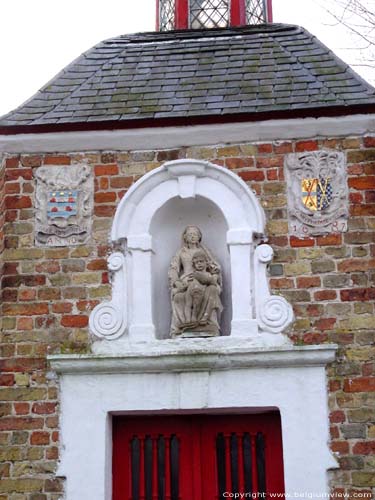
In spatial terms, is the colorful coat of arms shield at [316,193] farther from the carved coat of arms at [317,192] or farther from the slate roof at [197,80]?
the slate roof at [197,80]

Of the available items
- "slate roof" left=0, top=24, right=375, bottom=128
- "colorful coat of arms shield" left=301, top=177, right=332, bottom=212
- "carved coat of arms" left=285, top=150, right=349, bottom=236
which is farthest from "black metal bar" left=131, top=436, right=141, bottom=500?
"slate roof" left=0, top=24, right=375, bottom=128

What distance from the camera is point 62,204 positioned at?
7430mm

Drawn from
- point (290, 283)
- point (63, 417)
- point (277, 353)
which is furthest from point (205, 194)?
point (63, 417)

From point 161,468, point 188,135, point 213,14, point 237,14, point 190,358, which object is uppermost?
point 213,14

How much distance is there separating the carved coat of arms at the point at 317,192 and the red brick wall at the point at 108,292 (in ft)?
0.21

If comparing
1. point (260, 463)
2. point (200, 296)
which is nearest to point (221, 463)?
point (260, 463)

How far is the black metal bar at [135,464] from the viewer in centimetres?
697

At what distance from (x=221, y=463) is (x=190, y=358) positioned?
88 cm

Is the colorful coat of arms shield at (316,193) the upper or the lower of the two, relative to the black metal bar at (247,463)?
upper

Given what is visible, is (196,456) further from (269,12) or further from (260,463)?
(269,12)

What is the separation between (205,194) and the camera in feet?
24.2

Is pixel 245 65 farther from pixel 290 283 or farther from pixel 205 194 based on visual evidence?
pixel 290 283

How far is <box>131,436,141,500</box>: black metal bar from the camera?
6.97m

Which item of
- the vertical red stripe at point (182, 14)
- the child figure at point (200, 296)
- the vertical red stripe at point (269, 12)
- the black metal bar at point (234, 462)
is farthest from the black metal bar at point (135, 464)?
the vertical red stripe at point (269, 12)
